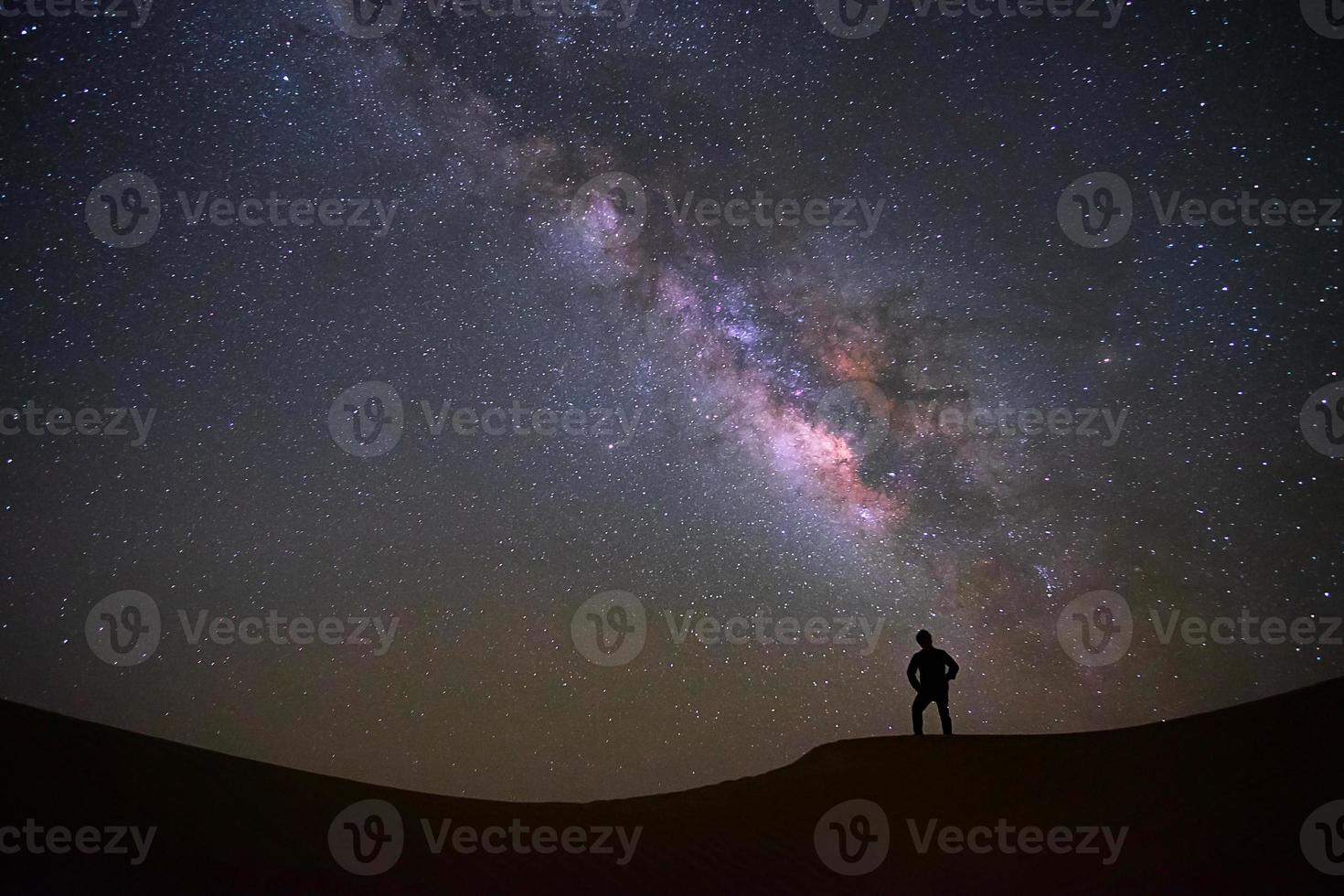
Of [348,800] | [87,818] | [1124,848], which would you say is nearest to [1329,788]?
[1124,848]

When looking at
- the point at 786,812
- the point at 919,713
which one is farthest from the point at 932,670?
the point at 786,812

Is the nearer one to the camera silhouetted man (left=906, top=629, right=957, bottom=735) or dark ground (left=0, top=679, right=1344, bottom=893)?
dark ground (left=0, top=679, right=1344, bottom=893)

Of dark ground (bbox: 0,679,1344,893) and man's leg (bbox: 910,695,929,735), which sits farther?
man's leg (bbox: 910,695,929,735)

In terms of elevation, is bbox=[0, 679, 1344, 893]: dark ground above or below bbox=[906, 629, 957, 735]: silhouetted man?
below

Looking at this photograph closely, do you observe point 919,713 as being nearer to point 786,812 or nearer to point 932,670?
point 932,670

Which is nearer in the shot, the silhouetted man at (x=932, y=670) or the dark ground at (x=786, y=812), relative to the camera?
the dark ground at (x=786, y=812)

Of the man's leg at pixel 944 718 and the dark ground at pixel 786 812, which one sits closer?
the dark ground at pixel 786 812

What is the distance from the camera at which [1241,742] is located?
8.42 meters

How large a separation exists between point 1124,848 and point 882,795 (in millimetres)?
2535

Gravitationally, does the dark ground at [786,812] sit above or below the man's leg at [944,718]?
below

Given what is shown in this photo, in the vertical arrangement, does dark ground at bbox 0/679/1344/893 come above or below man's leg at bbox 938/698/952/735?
below

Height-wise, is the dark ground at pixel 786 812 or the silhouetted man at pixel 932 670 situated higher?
the silhouetted man at pixel 932 670

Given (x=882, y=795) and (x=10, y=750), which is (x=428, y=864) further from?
(x=10, y=750)

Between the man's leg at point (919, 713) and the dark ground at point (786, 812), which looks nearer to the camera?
the dark ground at point (786, 812)
